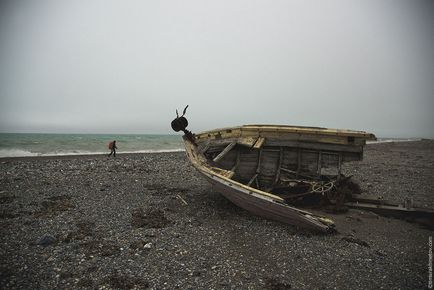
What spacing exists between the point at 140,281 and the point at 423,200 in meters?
11.7

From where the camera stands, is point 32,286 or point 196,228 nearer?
point 32,286

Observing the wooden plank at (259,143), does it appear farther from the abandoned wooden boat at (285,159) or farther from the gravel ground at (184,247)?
the gravel ground at (184,247)

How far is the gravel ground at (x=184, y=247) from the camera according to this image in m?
4.79

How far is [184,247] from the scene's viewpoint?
6008 mm

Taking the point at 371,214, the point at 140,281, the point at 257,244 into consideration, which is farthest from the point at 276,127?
the point at 140,281

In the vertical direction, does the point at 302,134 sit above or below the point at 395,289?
above

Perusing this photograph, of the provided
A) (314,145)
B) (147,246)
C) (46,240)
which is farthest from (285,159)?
(46,240)

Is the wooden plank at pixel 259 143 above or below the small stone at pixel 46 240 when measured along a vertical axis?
above

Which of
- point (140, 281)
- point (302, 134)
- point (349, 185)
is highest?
point (302, 134)

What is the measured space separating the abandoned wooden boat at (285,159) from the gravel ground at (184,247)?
1134 mm

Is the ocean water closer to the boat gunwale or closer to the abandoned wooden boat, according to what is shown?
the abandoned wooden boat

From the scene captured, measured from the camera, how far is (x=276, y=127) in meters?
10.2

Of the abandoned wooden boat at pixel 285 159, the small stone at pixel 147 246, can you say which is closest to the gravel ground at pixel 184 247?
the small stone at pixel 147 246

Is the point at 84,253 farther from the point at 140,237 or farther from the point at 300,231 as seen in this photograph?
the point at 300,231
